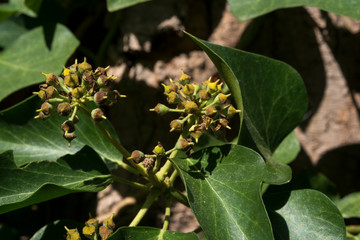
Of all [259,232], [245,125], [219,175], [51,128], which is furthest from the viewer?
[51,128]

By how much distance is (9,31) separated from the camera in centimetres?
216

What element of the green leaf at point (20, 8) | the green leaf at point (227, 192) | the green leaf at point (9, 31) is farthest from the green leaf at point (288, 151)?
the green leaf at point (9, 31)

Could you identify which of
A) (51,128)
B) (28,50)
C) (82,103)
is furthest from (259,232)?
(28,50)

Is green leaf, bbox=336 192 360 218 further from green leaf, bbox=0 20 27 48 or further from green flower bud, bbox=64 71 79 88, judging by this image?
green leaf, bbox=0 20 27 48

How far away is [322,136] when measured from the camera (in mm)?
1989

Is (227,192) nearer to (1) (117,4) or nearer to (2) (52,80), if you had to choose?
(2) (52,80)

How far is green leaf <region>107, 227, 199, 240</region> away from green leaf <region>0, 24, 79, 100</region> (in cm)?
79

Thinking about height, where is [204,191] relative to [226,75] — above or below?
below

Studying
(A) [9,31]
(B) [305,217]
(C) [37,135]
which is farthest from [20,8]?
(B) [305,217]

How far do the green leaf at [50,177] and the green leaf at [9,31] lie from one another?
1.03m

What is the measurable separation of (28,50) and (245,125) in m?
1.11

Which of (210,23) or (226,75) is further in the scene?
(210,23)

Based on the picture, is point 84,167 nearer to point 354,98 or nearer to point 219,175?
point 219,175

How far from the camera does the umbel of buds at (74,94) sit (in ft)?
3.49
